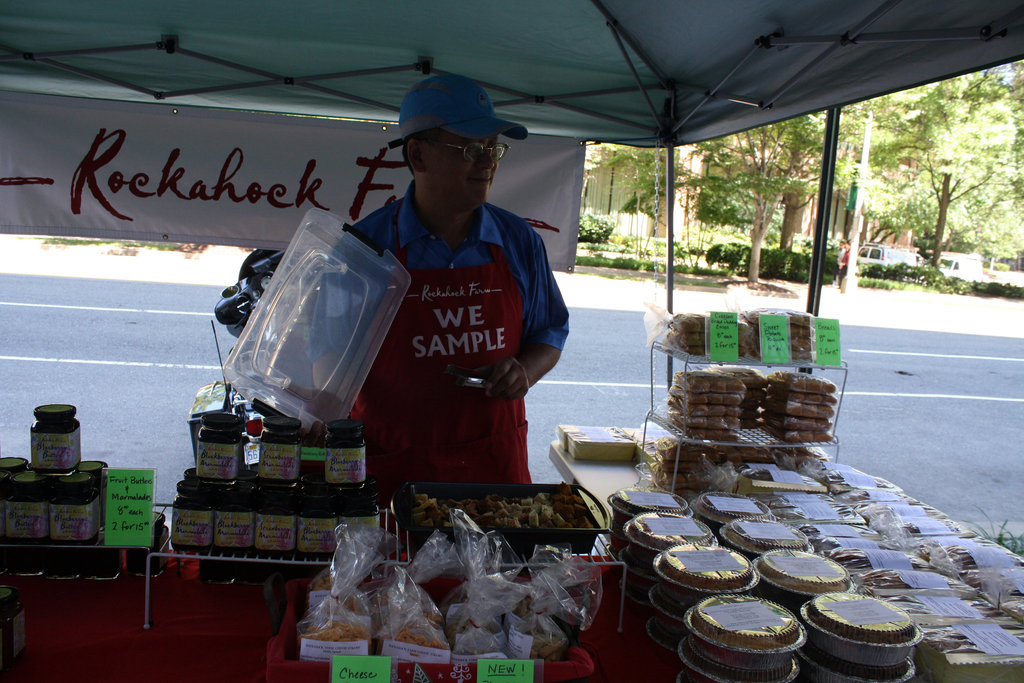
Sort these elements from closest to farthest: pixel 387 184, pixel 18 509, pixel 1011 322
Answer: pixel 18 509
pixel 387 184
pixel 1011 322

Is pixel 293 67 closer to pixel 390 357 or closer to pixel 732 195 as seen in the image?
pixel 390 357

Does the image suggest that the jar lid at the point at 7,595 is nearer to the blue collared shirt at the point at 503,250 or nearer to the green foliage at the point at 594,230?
the blue collared shirt at the point at 503,250

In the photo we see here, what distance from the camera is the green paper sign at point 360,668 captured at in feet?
3.61

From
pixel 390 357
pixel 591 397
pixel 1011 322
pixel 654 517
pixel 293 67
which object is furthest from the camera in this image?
pixel 1011 322

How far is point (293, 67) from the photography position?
310 centimetres

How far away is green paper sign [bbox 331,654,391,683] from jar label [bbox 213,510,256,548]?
21.0 inches

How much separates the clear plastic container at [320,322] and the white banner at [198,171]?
5.90ft

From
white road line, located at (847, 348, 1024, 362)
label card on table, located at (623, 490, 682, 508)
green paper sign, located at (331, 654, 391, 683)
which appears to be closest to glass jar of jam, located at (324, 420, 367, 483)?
green paper sign, located at (331, 654, 391, 683)

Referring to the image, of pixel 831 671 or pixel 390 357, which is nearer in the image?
pixel 831 671

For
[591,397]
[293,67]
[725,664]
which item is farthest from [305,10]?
[591,397]

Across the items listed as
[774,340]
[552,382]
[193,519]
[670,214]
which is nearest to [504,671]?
[193,519]

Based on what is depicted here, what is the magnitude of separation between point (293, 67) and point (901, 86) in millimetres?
2365

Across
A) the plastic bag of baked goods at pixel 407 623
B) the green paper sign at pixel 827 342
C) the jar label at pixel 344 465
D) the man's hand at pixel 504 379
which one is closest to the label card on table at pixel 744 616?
the plastic bag of baked goods at pixel 407 623

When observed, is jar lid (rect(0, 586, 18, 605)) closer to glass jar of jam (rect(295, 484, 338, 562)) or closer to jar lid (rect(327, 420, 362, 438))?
glass jar of jam (rect(295, 484, 338, 562))
